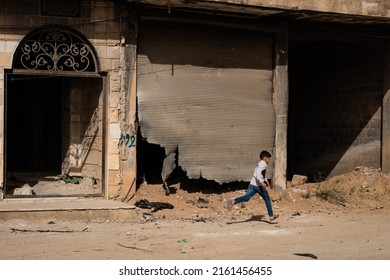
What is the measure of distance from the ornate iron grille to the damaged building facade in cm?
3

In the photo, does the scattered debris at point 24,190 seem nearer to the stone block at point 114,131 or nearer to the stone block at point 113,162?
the stone block at point 113,162

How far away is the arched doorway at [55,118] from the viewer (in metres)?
12.6

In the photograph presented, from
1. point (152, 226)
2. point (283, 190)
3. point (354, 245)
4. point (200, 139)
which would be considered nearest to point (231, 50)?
point (200, 139)

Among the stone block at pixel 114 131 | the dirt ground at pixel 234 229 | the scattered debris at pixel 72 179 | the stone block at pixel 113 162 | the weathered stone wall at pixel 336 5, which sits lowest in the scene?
the dirt ground at pixel 234 229

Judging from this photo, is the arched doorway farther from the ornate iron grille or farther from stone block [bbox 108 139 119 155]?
stone block [bbox 108 139 119 155]

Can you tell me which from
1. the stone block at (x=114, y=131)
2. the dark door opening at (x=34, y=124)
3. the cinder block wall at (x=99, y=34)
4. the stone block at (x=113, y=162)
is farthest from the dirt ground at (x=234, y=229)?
the dark door opening at (x=34, y=124)

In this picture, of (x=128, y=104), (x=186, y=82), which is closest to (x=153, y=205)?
(x=128, y=104)

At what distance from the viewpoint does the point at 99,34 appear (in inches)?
504

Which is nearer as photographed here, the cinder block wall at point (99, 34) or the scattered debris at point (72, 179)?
the cinder block wall at point (99, 34)

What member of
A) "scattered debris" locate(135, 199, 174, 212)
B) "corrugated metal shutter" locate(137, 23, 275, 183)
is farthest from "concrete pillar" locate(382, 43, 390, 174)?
"scattered debris" locate(135, 199, 174, 212)

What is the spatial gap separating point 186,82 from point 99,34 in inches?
77.3

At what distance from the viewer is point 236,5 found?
12953 millimetres

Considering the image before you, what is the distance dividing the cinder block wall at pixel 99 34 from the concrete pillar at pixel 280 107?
340 cm

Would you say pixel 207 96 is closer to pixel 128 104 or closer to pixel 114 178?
pixel 128 104
